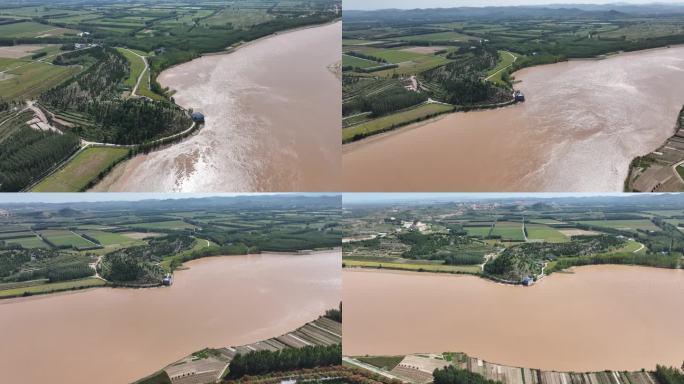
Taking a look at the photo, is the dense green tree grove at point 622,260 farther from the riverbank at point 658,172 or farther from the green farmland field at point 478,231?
the riverbank at point 658,172

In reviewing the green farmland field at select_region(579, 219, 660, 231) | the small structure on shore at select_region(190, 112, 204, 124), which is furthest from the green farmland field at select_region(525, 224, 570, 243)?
the small structure on shore at select_region(190, 112, 204, 124)

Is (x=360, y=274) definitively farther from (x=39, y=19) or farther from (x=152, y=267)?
(x=39, y=19)

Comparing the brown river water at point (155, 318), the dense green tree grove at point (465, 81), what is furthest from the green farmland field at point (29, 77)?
the dense green tree grove at point (465, 81)

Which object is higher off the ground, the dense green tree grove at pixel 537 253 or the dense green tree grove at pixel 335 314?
the dense green tree grove at pixel 537 253

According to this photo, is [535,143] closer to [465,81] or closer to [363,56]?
[465,81]

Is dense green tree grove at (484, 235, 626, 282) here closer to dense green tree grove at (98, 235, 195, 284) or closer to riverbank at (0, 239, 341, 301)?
riverbank at (0, 239, 341, 301)

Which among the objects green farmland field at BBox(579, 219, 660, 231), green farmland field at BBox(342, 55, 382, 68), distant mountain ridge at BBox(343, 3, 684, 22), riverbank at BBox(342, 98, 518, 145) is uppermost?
distant mountain ridge at BBox(343, 3, 684, 22)
